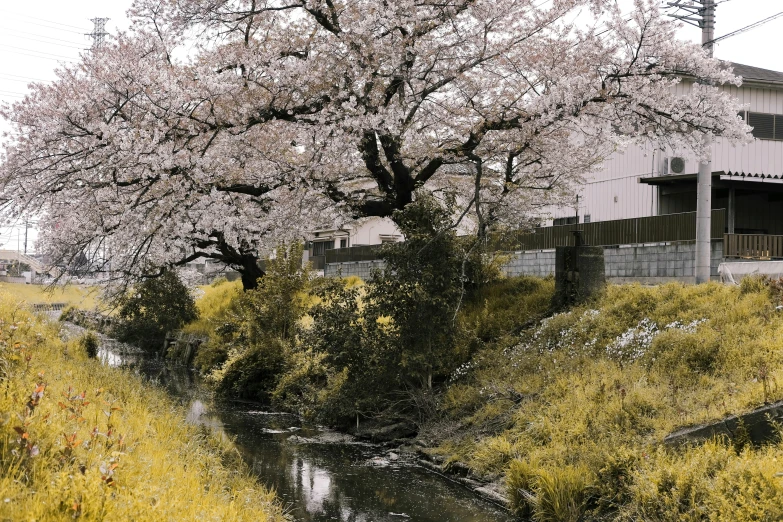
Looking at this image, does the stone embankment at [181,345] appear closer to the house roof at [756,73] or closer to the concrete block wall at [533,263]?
the concrete block wall at [533,263]

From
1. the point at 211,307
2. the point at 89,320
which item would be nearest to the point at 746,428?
the point at 211,307

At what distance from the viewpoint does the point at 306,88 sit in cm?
1515

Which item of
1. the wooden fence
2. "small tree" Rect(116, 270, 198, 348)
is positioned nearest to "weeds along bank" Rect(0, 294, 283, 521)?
the wooden fence

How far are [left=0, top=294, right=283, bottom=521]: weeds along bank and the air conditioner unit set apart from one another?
1964 centimetres

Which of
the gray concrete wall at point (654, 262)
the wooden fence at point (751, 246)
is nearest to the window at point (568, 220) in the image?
the gray concrete wall at point (654, 262)

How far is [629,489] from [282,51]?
11183mm

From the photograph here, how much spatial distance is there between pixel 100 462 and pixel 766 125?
88.2 feet

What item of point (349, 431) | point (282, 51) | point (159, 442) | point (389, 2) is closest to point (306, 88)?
point (282, 51)

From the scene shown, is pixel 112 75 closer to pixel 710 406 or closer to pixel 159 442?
pixel 159 442

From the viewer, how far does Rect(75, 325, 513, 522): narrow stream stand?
33.0ft

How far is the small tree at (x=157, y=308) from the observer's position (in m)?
30.6

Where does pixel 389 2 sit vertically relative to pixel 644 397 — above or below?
above

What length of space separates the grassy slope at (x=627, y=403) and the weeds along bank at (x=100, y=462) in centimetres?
390

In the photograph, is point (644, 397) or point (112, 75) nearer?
point (644, 397)
